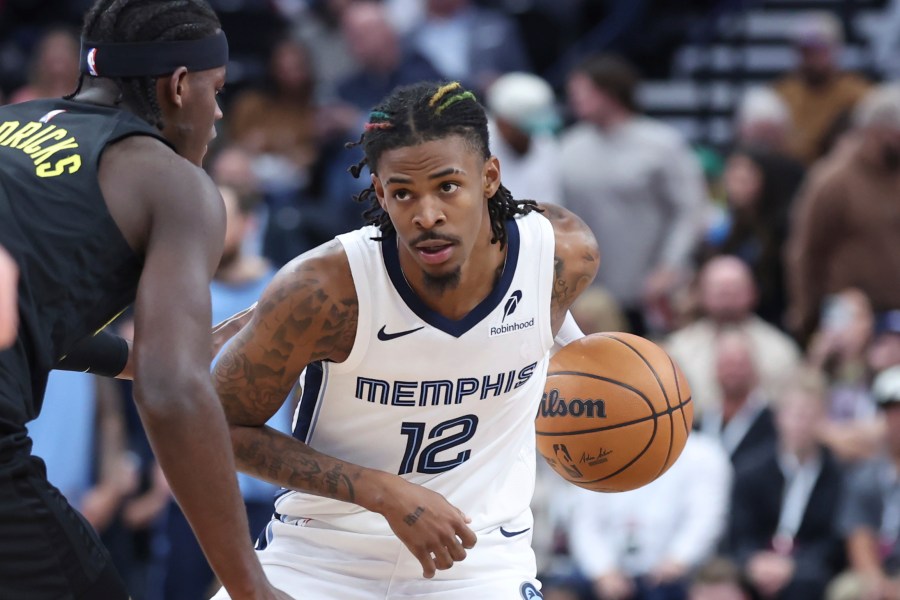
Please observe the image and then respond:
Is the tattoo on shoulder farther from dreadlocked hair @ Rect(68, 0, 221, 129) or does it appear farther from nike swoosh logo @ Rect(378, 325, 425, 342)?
dreadlocked hair @ Rect(68, 0, 221, 129)

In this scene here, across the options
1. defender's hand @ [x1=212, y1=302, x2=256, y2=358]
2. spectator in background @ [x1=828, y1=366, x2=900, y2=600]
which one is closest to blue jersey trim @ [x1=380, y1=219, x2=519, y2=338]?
defender's hand @ [x1=212, y1=302, x2=256, y2=358]

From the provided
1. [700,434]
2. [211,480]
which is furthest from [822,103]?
[211,480]

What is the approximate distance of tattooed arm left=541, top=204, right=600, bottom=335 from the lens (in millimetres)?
4504

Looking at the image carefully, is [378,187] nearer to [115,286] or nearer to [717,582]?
[115,286]

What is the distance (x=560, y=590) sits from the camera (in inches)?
309

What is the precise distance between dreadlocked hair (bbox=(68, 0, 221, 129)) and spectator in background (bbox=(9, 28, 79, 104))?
6367mm

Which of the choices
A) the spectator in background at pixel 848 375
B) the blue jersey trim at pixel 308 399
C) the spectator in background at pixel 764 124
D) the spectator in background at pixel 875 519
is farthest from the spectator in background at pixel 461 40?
the blue jersey trim at pixel 308 399

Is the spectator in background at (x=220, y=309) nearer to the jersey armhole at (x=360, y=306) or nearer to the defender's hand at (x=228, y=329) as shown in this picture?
the defender's hand at (x=228, y=329)

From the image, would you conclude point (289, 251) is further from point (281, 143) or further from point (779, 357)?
point (779, 357)

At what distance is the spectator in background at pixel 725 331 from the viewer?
878 cm

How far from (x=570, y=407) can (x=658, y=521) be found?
3565 mm

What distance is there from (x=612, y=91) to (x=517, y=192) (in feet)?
3.57

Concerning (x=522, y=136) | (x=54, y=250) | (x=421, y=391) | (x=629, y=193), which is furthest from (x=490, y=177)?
(x=629, y=193)

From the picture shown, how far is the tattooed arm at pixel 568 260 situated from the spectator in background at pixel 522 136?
4.76m
